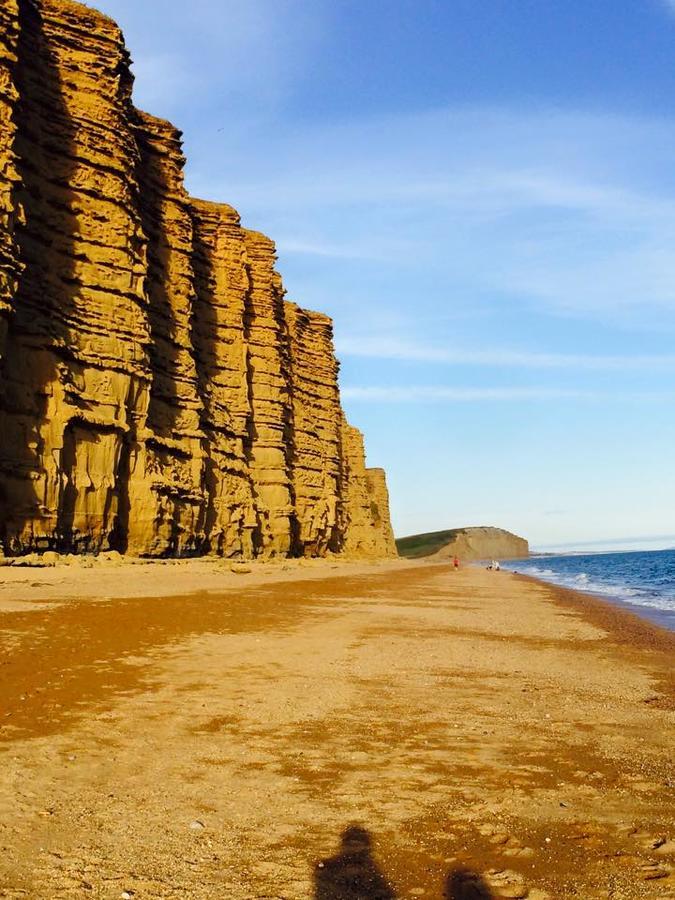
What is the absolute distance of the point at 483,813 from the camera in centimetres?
428

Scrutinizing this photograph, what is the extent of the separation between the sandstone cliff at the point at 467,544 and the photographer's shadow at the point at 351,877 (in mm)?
154970

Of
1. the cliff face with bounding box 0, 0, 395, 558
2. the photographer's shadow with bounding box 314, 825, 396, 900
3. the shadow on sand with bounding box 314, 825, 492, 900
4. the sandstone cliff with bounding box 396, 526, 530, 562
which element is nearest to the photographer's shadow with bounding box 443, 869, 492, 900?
the shadow on sand with bounding box 314, 825, 492, 900

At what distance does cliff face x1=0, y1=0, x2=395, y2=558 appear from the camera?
23094 millimetres

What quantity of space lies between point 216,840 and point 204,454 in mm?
31546

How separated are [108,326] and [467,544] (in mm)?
149688

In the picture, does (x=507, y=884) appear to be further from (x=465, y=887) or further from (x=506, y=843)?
(x=506, y=843)

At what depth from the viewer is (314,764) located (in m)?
5.18

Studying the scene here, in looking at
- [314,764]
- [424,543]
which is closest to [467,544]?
[424,543]

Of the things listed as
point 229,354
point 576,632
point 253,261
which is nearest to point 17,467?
point 576,632

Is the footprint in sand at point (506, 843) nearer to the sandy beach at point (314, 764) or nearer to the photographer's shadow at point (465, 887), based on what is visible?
Result: the sandy beach at point (314, 764)

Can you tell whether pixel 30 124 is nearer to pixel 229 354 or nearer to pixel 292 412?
pixel 229 354

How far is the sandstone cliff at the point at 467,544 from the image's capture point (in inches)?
6383

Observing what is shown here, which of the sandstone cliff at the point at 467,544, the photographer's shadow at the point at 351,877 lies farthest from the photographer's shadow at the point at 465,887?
the sandstone cliff at the point at 467,544

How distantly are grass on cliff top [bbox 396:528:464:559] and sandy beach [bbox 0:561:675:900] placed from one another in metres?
150
